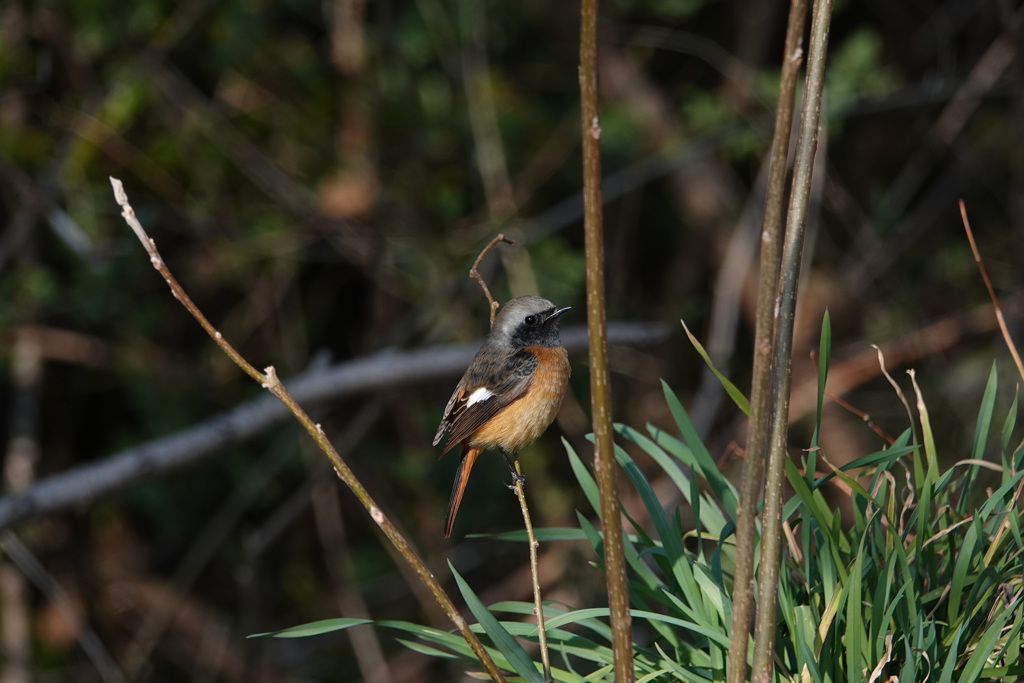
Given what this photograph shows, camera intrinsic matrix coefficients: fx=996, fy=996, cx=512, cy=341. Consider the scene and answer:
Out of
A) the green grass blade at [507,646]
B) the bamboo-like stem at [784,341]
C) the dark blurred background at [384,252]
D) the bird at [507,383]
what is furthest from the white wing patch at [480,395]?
the dark blurred background at [384,252]

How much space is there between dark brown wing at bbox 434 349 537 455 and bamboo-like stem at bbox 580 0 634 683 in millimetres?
1422

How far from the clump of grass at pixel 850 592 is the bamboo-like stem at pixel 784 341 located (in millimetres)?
204

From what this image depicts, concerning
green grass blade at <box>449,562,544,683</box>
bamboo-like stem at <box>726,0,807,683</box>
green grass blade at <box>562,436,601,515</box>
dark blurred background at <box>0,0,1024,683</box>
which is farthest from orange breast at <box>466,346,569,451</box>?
dark blurred background at <box>0,0,1024,683</box>

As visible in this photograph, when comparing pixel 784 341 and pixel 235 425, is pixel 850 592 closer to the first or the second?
pixel 784 341

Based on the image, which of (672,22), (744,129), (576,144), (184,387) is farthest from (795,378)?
(184,387)

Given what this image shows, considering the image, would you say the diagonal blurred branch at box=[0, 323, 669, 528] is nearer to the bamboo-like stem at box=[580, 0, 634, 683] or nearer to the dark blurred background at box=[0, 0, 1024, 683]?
the dark blurred background at box=[0, 0, 1024, 683]

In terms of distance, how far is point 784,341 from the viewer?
48.7 inches

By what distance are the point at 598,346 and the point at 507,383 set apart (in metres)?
1.53

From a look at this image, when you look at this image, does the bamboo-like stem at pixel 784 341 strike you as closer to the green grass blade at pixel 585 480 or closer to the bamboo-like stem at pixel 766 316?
the bamboo-like stem at pixel 766 316

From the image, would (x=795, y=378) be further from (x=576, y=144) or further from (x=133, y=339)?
(x=133, y=339)

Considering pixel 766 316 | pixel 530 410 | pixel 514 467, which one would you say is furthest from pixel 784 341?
pixel 514 467

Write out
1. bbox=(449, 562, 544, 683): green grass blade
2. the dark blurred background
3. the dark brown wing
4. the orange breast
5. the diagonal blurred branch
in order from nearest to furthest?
bbox=(449, 562, 544, 683): green grass blade
the orange breast
the dark brown wing
the diagonal blurred branch
the dark blurred background

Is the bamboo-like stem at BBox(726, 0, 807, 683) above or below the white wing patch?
above

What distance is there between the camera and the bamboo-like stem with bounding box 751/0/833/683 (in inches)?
48.9
